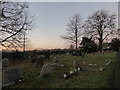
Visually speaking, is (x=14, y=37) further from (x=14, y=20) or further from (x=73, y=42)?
(x=73, y=42)

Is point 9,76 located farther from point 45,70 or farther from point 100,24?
point 100,24

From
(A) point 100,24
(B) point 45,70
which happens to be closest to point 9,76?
(B) point 45,70

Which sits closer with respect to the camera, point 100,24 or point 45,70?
point 45,70

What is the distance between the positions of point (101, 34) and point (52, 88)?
3332 centimetres

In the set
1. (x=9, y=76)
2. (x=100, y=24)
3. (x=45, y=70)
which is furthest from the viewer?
(x=100, y=24)

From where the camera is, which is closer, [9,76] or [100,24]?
[9,76]

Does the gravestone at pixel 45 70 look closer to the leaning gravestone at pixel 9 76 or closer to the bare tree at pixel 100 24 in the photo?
the leaning gravestone at pixel 9 76

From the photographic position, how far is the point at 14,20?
20.5 meters

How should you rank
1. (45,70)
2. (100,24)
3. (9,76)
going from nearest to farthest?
(9,76) → (45,70) → (100,24)

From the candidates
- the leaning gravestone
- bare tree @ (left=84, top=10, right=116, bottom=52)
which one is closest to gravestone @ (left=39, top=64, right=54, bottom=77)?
the leaning gravestone

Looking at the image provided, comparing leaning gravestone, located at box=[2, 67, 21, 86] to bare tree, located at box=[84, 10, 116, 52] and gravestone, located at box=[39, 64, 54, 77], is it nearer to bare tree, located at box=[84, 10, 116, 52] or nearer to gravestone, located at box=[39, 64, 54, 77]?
gravestone, located at box=[39, 64, 54, 77]

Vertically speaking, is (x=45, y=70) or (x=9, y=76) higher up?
(x=45, y=70)

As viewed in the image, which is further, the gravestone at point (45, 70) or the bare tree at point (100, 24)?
the bare tree at point (100, 24)

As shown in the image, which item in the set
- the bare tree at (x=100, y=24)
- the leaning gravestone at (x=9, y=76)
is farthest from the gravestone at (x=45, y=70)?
the bare tree at (x=100, y=24)
